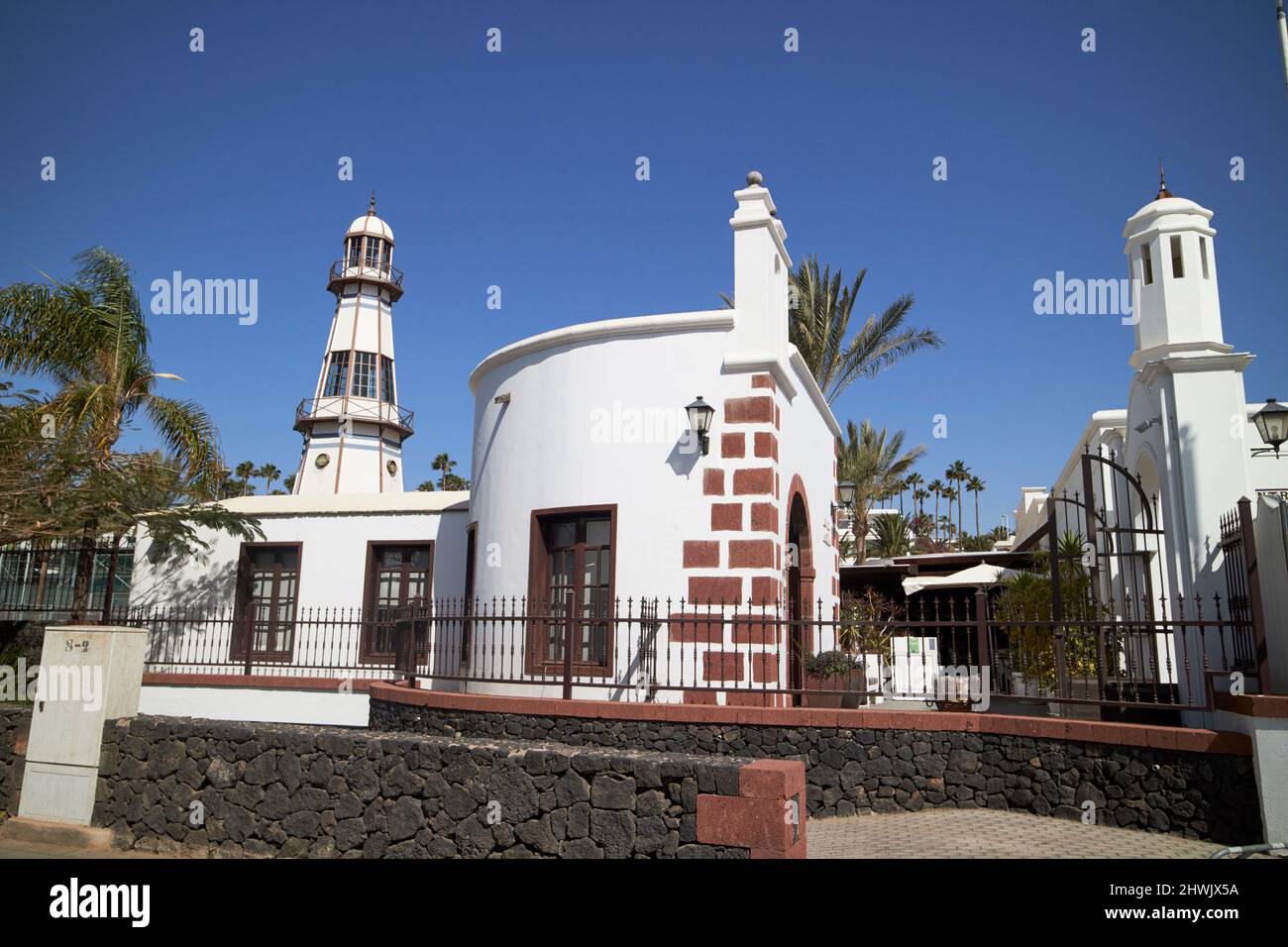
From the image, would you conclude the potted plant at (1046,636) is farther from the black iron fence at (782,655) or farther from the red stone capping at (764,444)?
the red stone capping at (764,444)

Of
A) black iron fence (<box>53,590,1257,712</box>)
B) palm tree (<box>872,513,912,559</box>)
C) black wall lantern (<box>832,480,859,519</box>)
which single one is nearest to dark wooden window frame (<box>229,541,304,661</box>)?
black iron fence (<box>53,590,1257,712</box>)

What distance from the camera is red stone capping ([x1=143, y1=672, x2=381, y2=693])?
43.2 ft

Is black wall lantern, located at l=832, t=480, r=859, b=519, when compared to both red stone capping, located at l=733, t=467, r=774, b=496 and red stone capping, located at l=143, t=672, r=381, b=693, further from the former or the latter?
red stone capping, located at l=143, t=672, r=381, b=693

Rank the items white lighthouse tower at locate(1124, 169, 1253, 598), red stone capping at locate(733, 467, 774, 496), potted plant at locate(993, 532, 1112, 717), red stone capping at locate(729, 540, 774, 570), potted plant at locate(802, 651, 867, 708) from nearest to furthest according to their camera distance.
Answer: white lighthouse tower at locate(1124, 169, 1253, 598) < red stone capping at locate(729, 540, 774, 570) < red stone capping at locate(733, 467, 774, 496) < potted plant at locate(802, 651, 867, 708) < potted plant at locate(993, 532, 1112, 717)

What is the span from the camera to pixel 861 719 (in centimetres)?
846

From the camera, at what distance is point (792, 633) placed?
11273mm

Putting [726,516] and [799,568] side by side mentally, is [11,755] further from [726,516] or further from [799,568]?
[799,568]

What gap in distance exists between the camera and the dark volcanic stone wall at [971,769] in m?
7.02

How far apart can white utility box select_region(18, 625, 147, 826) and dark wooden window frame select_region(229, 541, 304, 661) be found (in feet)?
20.6

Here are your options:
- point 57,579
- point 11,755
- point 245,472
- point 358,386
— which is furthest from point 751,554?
point 245,472

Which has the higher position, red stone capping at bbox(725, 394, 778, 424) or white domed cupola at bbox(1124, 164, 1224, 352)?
white domed cupola at bbox(1124, 164, 1224, 352)

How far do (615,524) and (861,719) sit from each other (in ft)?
11.4
